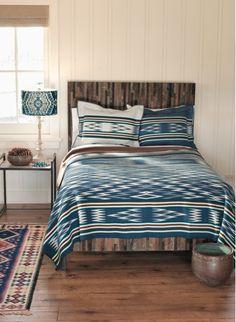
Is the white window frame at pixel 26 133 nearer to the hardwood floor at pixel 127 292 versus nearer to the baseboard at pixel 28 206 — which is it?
the baseboard at pixel 28 206

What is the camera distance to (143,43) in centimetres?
525

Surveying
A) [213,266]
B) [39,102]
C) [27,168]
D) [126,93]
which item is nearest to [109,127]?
[126,93]

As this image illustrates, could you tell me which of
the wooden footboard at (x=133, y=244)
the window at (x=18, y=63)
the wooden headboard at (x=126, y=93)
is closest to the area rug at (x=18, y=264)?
the wooden footboard at (x=133, y=244)

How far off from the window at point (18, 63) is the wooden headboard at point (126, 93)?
0.39 meters

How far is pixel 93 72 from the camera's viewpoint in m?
5.27

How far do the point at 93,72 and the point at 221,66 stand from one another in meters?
1.27

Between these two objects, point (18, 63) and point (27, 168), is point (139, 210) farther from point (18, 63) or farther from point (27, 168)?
point (18, 63)

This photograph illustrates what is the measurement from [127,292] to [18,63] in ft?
9.12

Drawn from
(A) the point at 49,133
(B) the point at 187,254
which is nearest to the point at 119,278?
(B) the point at 187,254

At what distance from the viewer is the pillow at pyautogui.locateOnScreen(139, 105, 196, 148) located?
4984mm

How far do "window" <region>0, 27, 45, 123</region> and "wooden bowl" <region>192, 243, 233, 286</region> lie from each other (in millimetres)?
2600

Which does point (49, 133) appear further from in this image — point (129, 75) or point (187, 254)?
point (187, 254)

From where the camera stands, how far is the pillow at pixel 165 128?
16.4 ft

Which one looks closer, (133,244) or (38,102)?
(133,244)
